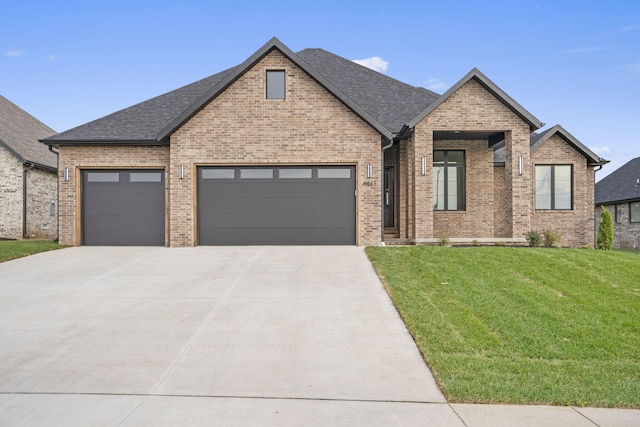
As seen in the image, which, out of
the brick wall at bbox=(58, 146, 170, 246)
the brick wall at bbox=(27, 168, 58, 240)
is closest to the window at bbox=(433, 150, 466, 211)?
the brick wall at bbox=(58, 146, 170, 246)

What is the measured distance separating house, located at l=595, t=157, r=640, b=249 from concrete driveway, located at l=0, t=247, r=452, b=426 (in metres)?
23.5

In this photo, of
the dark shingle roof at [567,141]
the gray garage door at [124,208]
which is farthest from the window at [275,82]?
the dark shingle roof at [567,141]

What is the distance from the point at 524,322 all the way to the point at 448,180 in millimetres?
10599

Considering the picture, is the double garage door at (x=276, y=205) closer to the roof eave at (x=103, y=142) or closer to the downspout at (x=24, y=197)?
the roof eave at (x=103, y=142)

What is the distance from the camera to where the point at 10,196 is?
20469mm

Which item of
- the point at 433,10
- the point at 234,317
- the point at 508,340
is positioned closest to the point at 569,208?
the point at 433,10

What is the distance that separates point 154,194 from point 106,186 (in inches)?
66.1

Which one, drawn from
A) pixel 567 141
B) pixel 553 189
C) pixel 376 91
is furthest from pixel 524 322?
pixel 376 91

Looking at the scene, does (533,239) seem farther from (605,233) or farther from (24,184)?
(24,184)

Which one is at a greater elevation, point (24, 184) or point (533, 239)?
point (24, 184)

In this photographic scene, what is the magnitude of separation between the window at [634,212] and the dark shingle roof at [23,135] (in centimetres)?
3293

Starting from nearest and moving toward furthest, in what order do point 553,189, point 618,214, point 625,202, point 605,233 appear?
point 553,189, point 605,233, point 625,202, point 618,214

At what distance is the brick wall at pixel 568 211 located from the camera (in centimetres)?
1694

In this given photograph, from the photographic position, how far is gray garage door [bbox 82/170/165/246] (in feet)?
48.3
